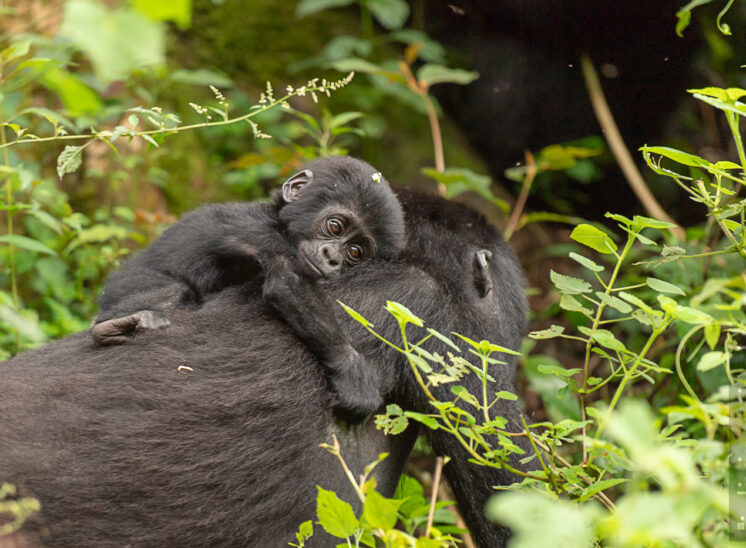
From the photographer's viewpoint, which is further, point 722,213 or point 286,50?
point 286,50

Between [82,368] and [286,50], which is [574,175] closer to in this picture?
[286,50]

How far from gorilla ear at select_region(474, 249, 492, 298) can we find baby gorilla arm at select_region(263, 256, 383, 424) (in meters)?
0.50

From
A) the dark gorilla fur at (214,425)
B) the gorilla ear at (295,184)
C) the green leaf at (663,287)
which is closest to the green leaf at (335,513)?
the dark gorilla fur at (214,425)

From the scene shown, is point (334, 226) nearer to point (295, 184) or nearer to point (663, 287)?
point (295, 184)

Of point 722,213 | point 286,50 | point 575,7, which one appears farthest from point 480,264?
point 286,50

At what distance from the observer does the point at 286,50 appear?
19.8 feet

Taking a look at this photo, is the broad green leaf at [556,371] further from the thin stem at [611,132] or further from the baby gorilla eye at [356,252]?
Answer: the thin stem at [611,132]

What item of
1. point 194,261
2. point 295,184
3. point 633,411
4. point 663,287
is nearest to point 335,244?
point 295,184

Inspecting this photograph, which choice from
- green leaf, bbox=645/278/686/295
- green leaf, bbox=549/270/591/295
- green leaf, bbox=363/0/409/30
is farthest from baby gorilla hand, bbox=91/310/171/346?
green leaf, bbox=363/0/409/30

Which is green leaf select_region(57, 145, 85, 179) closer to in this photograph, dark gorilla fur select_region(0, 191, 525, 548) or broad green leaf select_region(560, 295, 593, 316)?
dark gorilla fur select_region(0, 191, 525, 548)

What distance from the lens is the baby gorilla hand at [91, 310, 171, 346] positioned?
2.21m

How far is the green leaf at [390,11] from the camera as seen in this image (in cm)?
487

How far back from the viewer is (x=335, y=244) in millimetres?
2543

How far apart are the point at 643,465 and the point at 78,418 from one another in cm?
155
